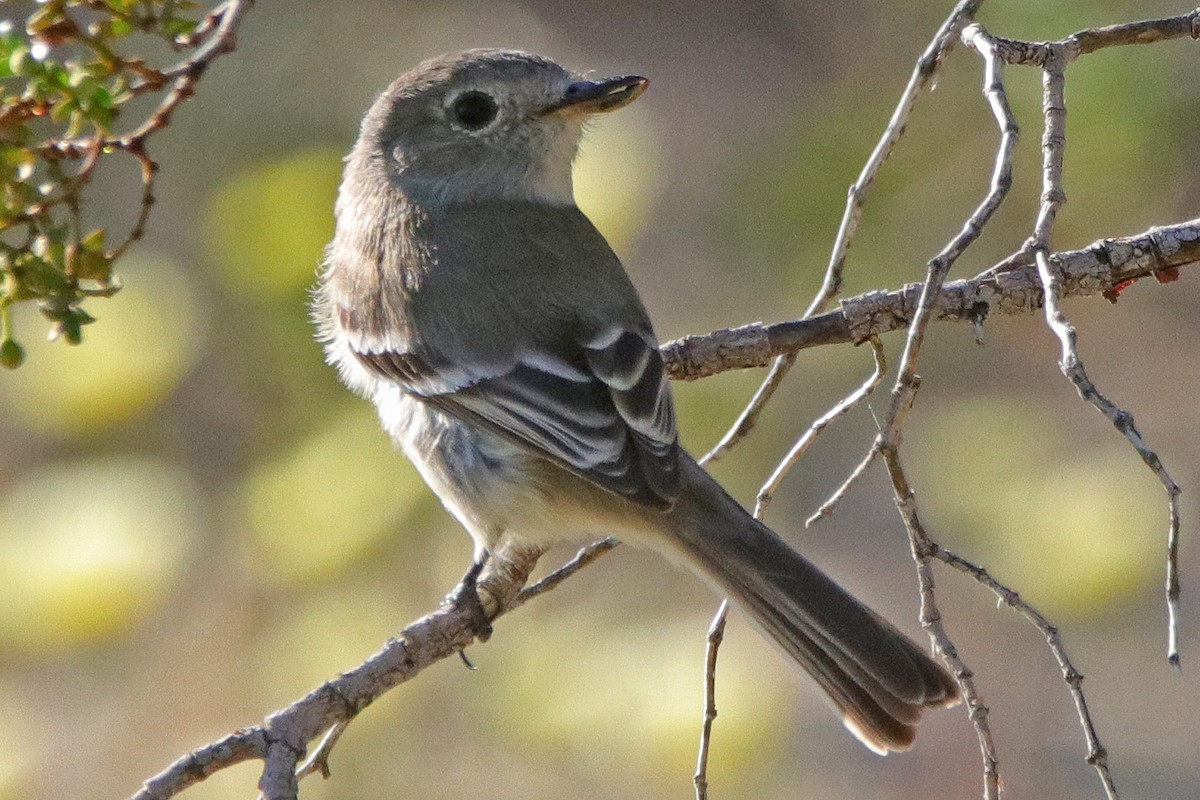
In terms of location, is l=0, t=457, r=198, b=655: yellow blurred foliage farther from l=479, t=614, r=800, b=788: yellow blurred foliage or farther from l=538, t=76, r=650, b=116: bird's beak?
l=538, t=76, r=650, b=116: bird's beak

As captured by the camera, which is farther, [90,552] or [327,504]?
[327,504]

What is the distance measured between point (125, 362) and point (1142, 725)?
3.71 m

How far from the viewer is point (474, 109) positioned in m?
3.27

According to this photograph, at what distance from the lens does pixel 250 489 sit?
370 cm

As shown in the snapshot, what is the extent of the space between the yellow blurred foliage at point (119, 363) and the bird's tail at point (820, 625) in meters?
1.64

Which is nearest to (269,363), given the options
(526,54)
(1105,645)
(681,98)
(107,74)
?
(526,54)

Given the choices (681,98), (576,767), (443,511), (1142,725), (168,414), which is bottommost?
(1142,725)

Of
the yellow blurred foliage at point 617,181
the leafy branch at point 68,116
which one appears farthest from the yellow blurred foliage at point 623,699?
the leafy branch at point 68,116

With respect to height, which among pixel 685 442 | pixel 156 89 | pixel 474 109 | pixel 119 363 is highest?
pixel 119 363

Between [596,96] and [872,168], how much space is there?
0.93 meters

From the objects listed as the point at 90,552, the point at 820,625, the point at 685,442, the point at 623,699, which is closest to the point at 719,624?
the point at 820,625

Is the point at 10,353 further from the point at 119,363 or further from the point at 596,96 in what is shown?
the point at 119,363

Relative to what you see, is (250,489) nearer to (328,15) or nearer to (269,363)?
(269,363)

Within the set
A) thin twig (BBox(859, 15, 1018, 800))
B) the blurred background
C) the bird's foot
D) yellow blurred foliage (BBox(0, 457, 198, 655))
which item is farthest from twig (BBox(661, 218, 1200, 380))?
yellow blurred foliage (BBox(0, 457, 198, 655))
